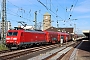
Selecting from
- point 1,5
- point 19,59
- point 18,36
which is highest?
point 1,5

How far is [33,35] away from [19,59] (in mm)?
17627

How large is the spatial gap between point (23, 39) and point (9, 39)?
219cm

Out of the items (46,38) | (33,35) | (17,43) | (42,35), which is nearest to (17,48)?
(17,43)

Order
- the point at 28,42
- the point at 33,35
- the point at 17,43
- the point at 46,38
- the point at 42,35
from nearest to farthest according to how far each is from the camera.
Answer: the point at 17,43 < the point at 28,42 < the point at 33,35 < the point at 42,35 < the point at 46,38

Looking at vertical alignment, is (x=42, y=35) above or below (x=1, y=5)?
below

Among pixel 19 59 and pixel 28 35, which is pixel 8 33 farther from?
pixel 19 59

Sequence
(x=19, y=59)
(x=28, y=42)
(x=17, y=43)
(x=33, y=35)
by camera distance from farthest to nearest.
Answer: (x=33, y=35)
(x=28, y=42)
(x=17, y=43)
(x=19, y=59)

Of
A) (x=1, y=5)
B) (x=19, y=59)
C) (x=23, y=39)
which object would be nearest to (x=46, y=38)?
(x=23, y=39)

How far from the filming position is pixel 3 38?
104ft

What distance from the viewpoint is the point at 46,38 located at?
4669 cm

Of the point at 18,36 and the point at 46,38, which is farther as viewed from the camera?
the point at 46,38

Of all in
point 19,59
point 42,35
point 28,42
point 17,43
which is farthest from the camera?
point 42,35

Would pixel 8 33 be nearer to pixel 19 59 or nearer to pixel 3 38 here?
pixel 3 38

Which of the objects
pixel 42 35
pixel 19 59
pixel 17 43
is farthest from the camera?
pixel 42 35
